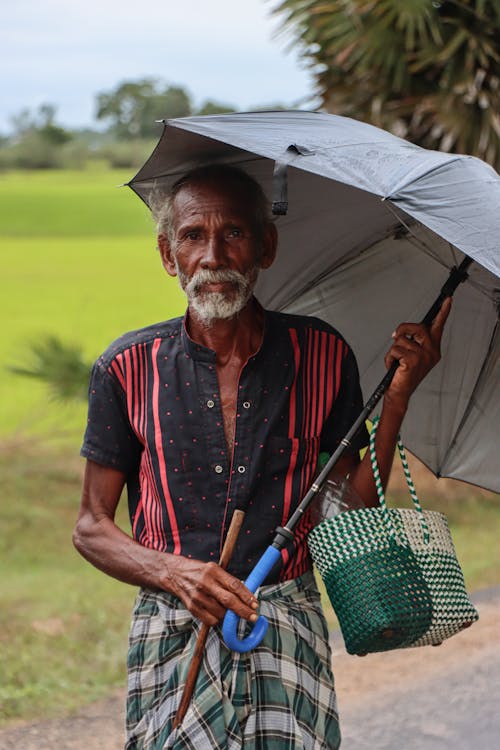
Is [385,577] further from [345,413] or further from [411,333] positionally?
[411,333]

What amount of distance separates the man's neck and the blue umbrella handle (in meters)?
0.49

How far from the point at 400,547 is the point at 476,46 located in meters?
5.45

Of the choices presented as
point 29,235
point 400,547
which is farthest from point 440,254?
point 29,235

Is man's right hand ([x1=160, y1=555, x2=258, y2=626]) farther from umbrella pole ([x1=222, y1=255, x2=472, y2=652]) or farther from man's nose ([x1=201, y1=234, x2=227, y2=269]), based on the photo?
man's nose ([x1=201, y1=234, x2=227, y2=269])

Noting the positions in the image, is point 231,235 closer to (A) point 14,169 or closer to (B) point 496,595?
(B) point 496,595

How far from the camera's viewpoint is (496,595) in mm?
6473

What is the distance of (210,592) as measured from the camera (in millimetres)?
2379

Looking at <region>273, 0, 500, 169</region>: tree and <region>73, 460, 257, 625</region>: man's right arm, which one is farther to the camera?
<region>273, 0, 500, 169</region>: tree

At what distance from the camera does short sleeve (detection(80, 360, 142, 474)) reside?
8.72ft

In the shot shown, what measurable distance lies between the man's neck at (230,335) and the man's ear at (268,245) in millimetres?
98

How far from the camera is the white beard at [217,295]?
2.54m

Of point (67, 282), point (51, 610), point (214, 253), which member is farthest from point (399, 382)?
point (67, 282)

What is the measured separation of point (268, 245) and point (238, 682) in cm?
99

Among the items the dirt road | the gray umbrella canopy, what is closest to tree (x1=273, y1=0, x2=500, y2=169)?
the dirt road
